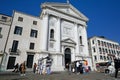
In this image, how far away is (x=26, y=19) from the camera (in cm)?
2364

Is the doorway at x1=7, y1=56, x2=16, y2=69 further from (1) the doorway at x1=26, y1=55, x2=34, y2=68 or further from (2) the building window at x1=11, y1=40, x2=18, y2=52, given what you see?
(1) the doorway at x1=26, y1=55, x2=34, y2=68

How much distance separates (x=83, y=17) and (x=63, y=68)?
1862cm

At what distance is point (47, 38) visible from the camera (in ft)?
74.4

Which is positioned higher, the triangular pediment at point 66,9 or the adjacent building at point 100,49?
the triangular pediment at point 66,9

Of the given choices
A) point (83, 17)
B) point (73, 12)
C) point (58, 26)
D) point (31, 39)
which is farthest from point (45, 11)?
point (83, 17)

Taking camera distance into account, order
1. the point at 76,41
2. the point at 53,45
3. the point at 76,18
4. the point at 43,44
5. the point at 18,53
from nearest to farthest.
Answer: the point at 18,53, the point at 43,44, the point at 53,45, the point at 76,41, the point at 76,18

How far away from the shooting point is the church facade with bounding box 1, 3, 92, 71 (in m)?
20.5

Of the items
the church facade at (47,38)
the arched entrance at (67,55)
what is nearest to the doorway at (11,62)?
the church facade at (47,38)

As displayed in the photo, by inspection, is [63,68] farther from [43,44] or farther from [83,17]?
[83,17]

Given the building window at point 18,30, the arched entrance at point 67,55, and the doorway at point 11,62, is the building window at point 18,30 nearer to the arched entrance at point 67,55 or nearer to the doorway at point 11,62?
the doorway at point 11,62

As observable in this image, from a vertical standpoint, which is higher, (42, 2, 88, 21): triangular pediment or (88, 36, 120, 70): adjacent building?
(42, 2, 88, 21): triangular pediment

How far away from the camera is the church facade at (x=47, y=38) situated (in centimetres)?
2049

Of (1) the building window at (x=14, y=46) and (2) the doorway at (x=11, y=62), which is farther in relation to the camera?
(1) the building window at (x=14, y=46)

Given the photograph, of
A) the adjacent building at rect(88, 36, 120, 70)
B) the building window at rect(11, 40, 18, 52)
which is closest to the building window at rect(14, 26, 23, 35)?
the building window at rect(11, 40, 18, 52)
